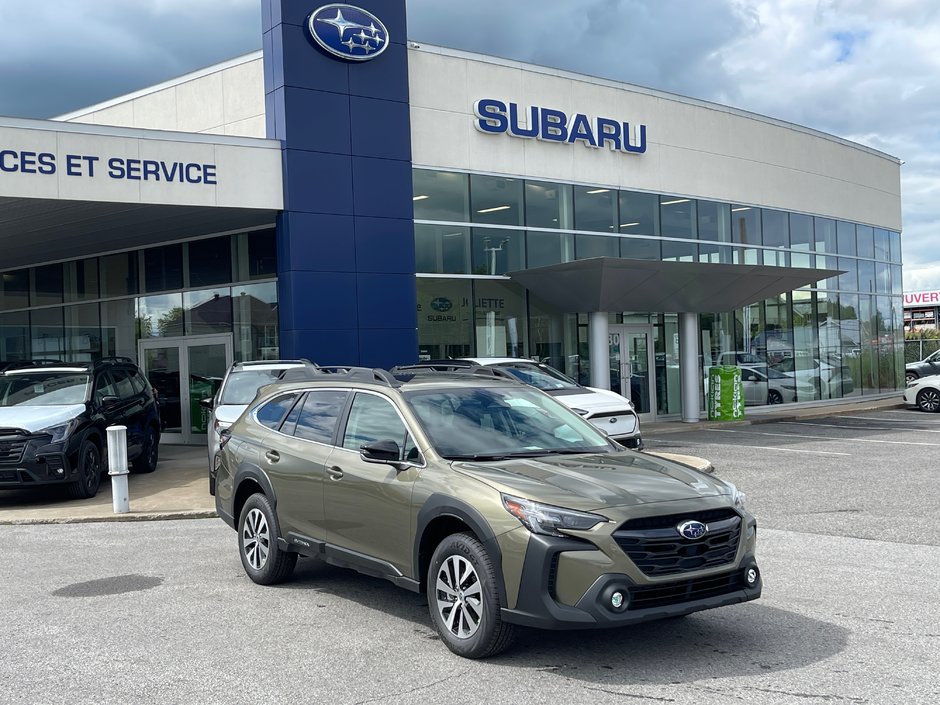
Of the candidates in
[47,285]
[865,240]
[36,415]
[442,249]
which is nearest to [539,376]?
[442,249]

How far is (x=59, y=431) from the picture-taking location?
12703 mm

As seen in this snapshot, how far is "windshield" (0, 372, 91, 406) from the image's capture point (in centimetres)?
1363

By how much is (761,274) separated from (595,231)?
12.6ft

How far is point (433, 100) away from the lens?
776 inches

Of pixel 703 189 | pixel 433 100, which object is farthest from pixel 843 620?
pixel 703 189

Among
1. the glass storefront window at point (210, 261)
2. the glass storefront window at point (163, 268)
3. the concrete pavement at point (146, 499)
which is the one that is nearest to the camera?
the concrete pavement at point (146, 499)

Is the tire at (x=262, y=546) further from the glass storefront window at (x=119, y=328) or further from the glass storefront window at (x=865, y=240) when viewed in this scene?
the glass storefront window at (x=865, y=240)

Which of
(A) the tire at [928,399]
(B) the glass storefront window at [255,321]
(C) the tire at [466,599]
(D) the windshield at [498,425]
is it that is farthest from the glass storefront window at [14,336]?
(A) the tire at [928,399]

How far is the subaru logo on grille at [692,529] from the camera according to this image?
5363 millimetres

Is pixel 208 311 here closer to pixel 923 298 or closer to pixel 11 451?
pixel 11 451

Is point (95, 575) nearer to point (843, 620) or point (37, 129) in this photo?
point (843, 620)

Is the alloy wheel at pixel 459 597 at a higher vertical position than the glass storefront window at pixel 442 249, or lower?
lower

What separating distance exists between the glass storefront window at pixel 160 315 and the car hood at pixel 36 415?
770 centimetres

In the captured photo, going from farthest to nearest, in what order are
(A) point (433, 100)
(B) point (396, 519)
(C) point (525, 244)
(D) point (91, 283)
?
(D) point (91, 283) < (C) point (525, 244) < (A) point (433, 100) < (B) point (396, 519)
